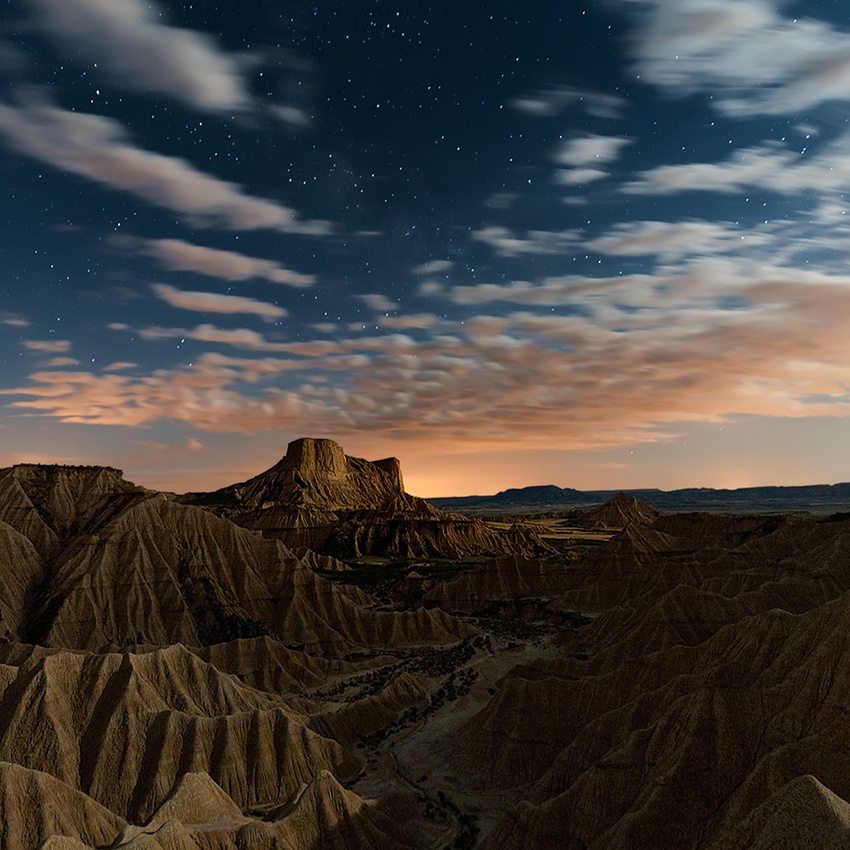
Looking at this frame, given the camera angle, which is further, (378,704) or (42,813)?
(378,704)

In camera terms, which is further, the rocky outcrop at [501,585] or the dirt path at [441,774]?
the rocky outcrop at [501,585]

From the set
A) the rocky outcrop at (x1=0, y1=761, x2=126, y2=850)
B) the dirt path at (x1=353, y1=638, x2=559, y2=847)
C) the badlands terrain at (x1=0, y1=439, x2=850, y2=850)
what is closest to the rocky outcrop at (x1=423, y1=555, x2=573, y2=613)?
the badlands terrain at (x1=0, y1=439, x2=850, y2=850)

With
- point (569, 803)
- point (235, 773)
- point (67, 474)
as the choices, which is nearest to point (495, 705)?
point (569, 803)

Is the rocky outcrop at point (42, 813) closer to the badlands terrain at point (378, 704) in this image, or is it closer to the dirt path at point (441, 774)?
the badlands terrain at point (378, 704)

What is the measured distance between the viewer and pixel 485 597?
120938 millimetres

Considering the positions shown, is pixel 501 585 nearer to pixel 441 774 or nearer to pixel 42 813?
pixel 441 774

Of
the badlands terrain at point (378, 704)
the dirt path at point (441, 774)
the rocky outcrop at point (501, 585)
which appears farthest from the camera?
the rocky outcrop at point (501, 585)

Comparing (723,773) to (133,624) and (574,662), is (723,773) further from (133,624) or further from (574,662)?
(133,624)

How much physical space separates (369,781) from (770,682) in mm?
28741

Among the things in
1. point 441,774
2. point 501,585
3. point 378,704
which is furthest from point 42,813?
point 501,585

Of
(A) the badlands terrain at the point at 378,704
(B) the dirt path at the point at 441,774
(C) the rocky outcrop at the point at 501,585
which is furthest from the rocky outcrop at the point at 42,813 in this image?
(C) the rocky outcrop at the point at 501,585

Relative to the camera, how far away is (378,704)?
2301 inches

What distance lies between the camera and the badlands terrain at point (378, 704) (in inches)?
1204

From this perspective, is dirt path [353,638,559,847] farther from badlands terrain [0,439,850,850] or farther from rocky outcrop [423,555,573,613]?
rocky outcrop [423,555,573,613]
